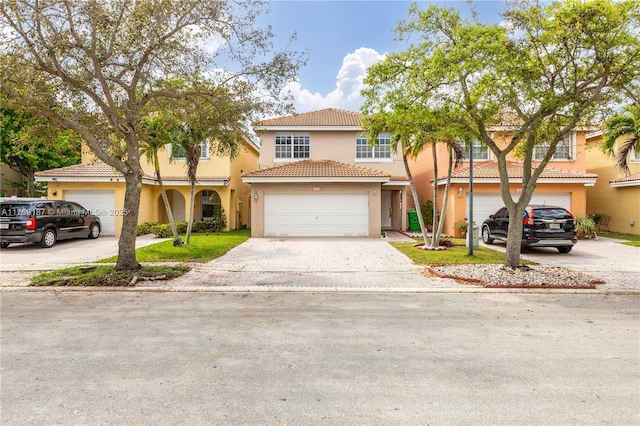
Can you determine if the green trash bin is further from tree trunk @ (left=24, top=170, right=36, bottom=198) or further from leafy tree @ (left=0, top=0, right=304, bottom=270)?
tree trunk @ (left=24, top=170, right=36, bottom=198)

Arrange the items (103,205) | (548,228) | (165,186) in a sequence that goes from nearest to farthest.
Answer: (548,228) < (103,205) < (165,186)

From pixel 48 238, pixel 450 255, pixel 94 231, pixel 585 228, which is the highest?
pixel 585 228

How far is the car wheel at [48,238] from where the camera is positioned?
14697mm

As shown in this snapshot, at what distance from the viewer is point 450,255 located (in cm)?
1274

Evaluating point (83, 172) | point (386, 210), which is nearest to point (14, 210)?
point (83, 172)

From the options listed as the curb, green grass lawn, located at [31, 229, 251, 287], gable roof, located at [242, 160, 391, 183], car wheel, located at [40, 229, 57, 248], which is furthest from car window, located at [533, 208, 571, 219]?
car wheel, located at [40, 229, 57, 248]

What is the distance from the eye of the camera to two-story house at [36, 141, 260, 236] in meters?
19.0

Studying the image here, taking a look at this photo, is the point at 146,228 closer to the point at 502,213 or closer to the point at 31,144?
the point at 31,144

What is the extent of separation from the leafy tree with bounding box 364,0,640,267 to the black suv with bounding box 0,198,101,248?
14.1 meters

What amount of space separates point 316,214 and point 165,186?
28.9 feet

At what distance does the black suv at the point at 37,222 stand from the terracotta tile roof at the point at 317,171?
A: 7.77 m

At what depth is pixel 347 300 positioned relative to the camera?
7.47m

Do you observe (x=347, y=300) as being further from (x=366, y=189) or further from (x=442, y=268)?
(x=366, y=189)

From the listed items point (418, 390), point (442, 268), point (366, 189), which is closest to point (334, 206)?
point (366, 189)
